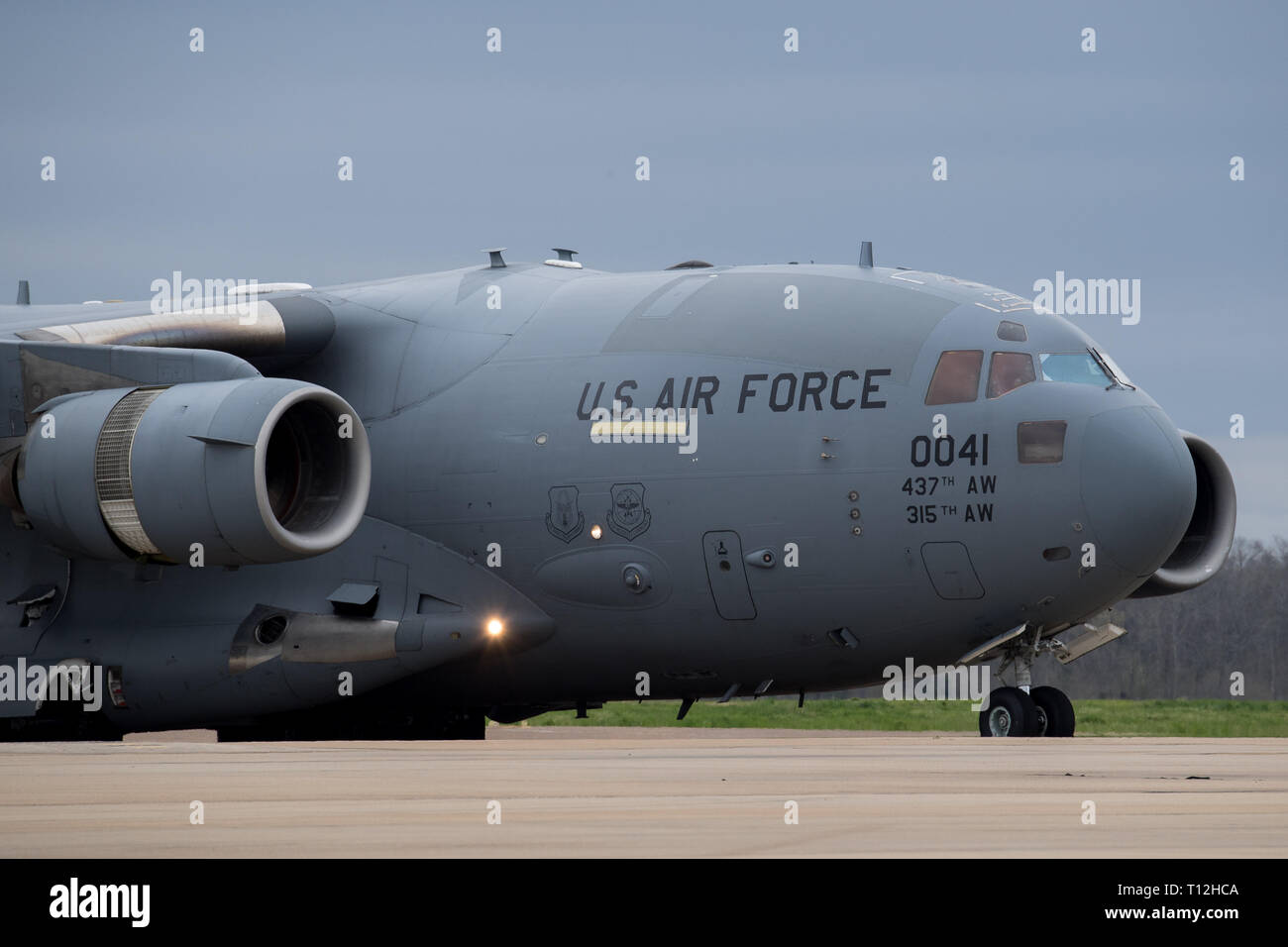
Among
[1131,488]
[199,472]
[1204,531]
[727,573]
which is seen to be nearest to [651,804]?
[199,472]

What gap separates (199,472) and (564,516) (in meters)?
2.97

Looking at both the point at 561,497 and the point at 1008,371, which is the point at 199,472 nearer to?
the point at 561,497

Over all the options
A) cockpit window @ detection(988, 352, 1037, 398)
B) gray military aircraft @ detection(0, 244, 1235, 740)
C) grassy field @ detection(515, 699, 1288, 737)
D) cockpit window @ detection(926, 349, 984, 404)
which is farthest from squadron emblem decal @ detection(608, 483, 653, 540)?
grassy field @ detection(515, 699, 1288, 737)

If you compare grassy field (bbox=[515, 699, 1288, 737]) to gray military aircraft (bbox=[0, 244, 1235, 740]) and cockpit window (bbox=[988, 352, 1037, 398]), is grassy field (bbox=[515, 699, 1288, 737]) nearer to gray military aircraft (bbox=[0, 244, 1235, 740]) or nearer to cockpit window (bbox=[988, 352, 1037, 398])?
gray military aircraft (bbox=[0, 244, 1235, 740])

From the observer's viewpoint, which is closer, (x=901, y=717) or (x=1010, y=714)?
(x=1010, y=714)

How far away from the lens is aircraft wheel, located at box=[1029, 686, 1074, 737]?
14.8 m

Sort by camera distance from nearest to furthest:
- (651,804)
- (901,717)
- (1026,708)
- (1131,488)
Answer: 1. (651,804)
2. (1131,488)
3. (1026,708)
4. (901,717)

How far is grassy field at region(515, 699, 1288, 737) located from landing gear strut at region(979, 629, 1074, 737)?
13542mm

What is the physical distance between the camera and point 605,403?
15.4m

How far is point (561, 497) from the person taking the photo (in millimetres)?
15422

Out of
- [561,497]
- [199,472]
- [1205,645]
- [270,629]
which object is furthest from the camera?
[1205,645]

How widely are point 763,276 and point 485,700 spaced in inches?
168

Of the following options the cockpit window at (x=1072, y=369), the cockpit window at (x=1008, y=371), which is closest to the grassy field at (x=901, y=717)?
the cockpit window at (x=1072, y=369)
